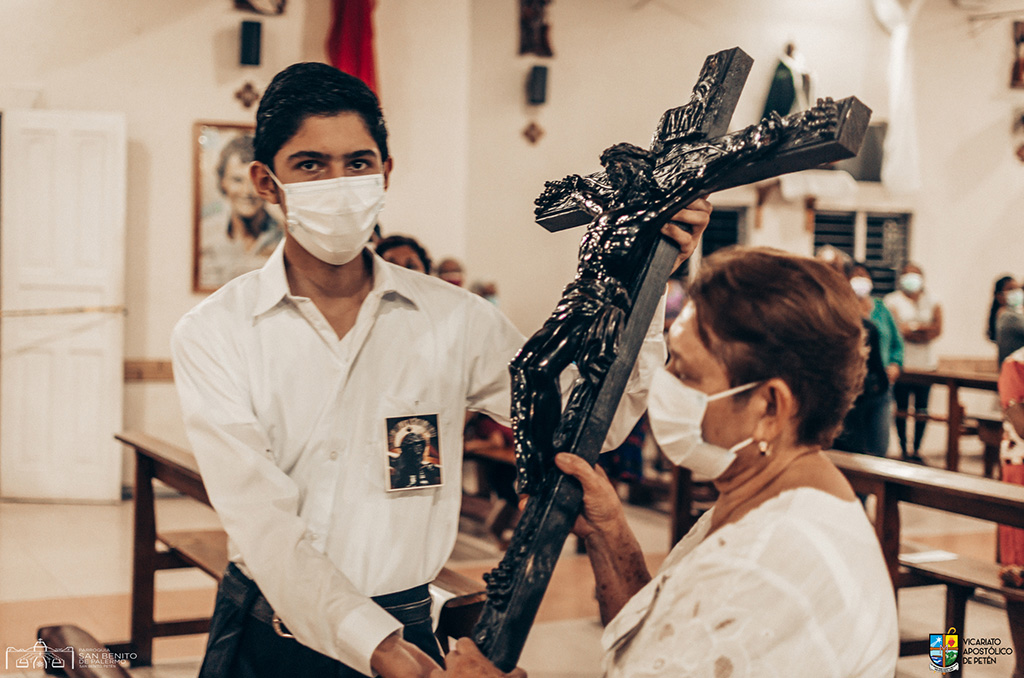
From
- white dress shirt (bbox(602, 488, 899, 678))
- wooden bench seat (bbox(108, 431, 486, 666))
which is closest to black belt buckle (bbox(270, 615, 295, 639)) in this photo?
white dress shirt (bbox(602, 488, 899, 678))

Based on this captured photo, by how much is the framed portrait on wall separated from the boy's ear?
564 centimetres

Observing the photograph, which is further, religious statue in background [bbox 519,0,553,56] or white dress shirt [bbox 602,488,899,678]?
religious statue in background [bbox 519,0,553,56]

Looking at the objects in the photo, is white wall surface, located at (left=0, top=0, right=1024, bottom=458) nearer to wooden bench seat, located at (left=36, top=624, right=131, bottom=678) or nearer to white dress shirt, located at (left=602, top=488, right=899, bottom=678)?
wooden bench seat, located at (left=36, top=624, right=131, bottom=678)

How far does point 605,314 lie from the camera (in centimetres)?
125

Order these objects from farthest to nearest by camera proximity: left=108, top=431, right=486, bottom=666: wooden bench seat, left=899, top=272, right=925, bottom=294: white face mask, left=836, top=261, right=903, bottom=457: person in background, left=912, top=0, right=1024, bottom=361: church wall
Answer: left=912, top=0, right=1024, bottom=361: church wall → left=899, top=272, right=925, bottom=294: white face mask → left=836, top=261, right=903, bottom=457: person in background → left=108, top=431, right=486, bottom=666: wooden bench seat

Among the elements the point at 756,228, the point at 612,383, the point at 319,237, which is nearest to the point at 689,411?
the point at 612,383

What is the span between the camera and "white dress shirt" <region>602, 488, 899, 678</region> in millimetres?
1122

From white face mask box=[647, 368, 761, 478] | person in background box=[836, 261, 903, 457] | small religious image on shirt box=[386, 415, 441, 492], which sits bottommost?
person in background box=[836, 261, 903, 457]

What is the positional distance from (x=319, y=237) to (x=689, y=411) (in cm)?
76

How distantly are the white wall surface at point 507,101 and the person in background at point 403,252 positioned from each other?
358 centimetres

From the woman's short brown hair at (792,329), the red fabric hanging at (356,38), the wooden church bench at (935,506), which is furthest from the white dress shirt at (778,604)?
the red fabric hanging at (356,38)

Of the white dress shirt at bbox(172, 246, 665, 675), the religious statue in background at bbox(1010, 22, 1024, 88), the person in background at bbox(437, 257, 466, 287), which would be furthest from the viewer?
the religious statue in background at bbox(1010, 22, 1024, 88)

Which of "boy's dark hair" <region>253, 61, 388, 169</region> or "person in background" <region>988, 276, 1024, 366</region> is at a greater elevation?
"boy's dark hair" <region>253, 61, 388, 169</region>

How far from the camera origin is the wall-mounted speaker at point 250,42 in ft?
23.5
